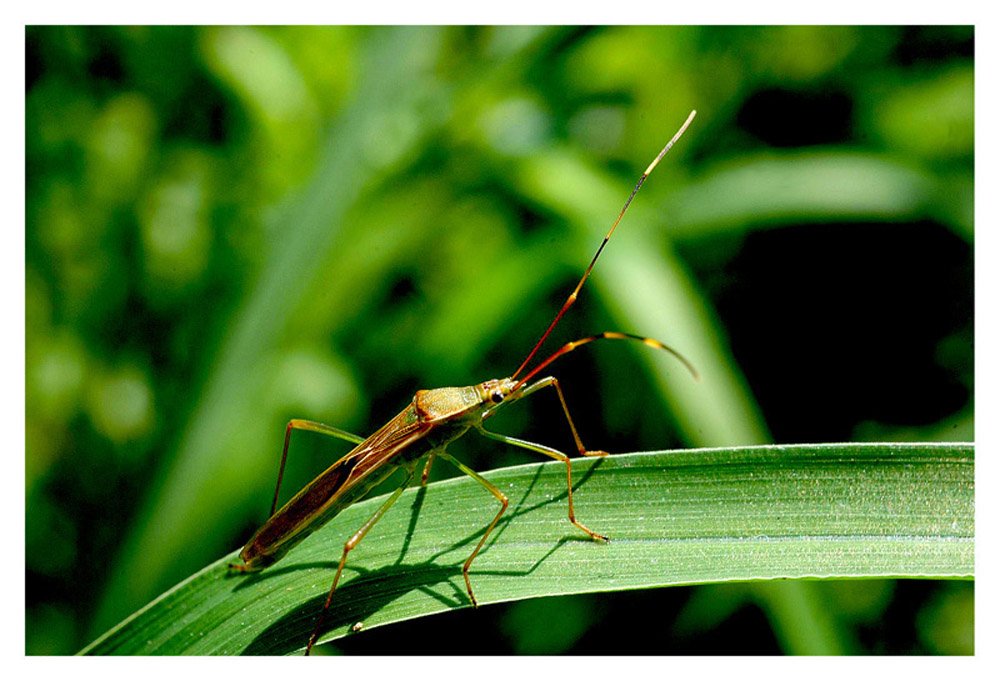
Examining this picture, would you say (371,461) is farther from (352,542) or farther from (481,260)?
(481,260)

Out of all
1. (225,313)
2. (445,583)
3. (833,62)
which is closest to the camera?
(445,583)

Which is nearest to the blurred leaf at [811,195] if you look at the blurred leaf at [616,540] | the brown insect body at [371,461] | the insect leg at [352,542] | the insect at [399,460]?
the insect at [399,460]

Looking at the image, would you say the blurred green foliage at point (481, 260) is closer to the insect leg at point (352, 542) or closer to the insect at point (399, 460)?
the insect at point (399, 460)

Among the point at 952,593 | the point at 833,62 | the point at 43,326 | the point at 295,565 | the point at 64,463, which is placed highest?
the point at 833,62

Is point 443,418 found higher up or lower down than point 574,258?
lower down

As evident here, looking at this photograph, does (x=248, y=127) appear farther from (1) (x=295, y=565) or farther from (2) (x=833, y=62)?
(2) (x=833, y=62)

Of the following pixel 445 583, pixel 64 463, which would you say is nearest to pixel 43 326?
pixel 64 463

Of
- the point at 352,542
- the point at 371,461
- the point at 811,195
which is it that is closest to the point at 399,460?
the point at 371,461
